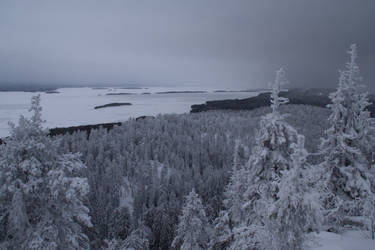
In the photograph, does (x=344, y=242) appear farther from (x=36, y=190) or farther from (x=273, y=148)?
(x=36, y=190)

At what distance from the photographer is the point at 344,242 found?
12172 millimetres

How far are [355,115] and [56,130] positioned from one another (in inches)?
4305

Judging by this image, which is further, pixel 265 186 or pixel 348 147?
pixel 348 147

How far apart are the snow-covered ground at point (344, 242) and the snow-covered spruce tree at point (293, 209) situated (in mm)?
3492

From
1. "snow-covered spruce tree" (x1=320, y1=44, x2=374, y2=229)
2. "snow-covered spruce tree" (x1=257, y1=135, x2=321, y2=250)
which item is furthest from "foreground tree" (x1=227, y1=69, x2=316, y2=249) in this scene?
"snow-covered spruce tree" (x1=320, y1=44, x2=374, y2=229)

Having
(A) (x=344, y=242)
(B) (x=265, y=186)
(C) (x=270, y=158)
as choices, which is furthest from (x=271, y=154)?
(A) (x=344, y=242)

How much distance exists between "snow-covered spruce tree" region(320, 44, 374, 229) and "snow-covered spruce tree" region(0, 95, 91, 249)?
45.4 feet

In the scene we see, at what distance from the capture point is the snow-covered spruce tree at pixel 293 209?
7508 millimetres

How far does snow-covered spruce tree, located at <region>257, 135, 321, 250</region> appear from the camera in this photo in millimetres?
7508

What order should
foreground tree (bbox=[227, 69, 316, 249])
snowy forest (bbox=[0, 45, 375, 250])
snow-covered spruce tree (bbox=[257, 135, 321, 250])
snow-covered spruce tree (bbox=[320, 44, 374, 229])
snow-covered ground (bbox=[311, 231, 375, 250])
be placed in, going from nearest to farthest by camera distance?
snow-covered spruce tree (bbox=[257, 135, 321, 250]), snowy forest (bbox=[0, 45, 375, 250]), foreground tree (bbox=[227, 69, 316, 249]), snow-covered ground (bbox=[311, 231, 375, 250]), snow-covered spruce tree (bbox=[320, 44, 374, 229])

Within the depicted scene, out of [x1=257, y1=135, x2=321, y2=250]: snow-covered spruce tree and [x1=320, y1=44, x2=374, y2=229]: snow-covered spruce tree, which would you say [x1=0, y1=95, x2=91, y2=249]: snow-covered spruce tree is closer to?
[x1=257, y1=135, x2=321, y2=250]: snow-covered spruce tree

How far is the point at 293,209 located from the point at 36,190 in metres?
9.56

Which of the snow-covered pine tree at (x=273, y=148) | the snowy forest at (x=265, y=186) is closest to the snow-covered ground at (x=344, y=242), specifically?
the snowy forest at (x=265, y=186)

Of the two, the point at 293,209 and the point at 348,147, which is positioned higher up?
the point at 348,147
